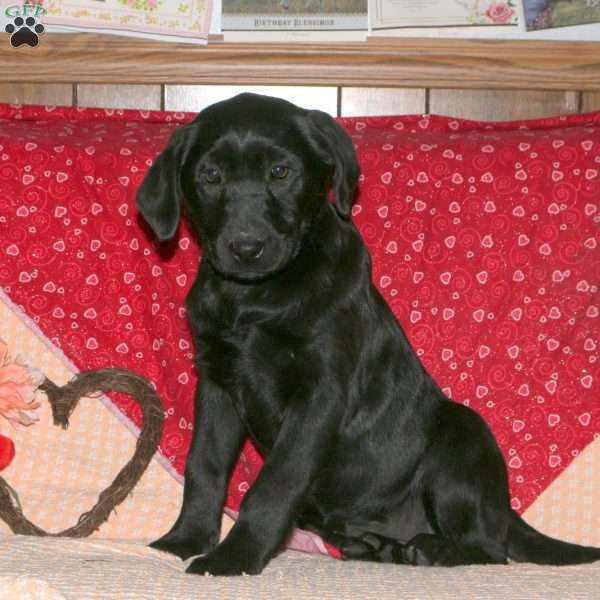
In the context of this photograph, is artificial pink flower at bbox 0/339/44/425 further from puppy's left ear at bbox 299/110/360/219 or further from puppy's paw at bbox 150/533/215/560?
puppy's left ear at bbox 299/110/360/219

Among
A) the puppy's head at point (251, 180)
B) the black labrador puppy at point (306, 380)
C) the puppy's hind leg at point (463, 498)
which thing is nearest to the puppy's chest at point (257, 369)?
the black labrador puppy at point (306, 380)

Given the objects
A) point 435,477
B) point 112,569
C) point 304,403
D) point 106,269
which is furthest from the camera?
point 106,269

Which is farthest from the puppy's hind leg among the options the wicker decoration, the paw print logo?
the paw print logo

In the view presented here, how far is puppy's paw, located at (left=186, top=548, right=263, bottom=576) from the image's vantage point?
195cm

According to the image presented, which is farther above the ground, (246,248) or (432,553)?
(246,248)

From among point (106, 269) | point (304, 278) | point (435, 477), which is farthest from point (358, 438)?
point (106, 269)

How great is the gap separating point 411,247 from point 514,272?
0.84ft

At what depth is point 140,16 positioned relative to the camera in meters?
2.92

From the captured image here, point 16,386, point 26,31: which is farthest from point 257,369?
point 26,31

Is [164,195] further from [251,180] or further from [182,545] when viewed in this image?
[182,545]

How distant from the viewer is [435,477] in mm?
2350

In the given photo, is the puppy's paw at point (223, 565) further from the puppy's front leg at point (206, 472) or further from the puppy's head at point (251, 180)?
the puppy's head at point (251, 180)

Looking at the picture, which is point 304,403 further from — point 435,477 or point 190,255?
point 190,255

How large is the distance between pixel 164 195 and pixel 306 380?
1.59ft
